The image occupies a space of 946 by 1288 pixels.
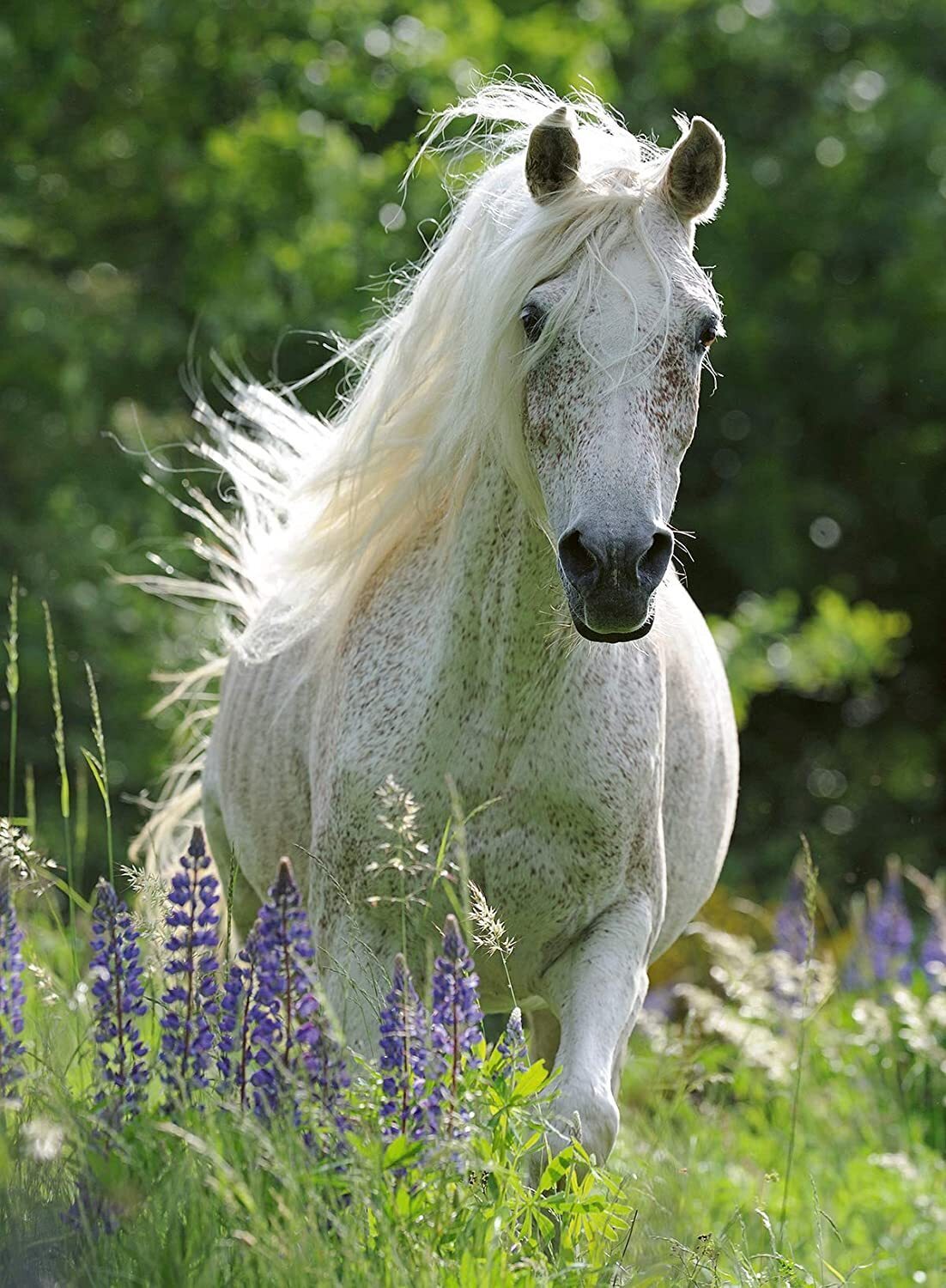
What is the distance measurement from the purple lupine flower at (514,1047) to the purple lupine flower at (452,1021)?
0.27ft

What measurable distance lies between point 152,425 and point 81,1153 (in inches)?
371

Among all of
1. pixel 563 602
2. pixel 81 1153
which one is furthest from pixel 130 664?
pixel 81 1153

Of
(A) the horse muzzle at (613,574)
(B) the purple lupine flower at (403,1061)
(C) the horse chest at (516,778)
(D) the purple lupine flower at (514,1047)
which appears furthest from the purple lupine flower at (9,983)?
(A) the horse muzzle at (613,574)

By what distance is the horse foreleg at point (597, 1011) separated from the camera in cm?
324

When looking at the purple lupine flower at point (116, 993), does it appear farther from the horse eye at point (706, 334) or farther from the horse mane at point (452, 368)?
the horse eye at point (706, 334)

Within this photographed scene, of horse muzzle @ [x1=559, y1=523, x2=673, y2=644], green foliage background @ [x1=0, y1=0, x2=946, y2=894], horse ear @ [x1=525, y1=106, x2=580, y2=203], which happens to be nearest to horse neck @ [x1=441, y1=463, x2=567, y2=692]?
horse muzzle @ [x1=559, y1=523, x2=673, y2=644]

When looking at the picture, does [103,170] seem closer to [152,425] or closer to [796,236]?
[152,425]

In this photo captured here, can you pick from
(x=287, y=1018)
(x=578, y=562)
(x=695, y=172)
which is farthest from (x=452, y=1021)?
(x=695, y=172)

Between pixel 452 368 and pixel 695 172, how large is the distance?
2.29 feet

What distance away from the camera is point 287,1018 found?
2.72m

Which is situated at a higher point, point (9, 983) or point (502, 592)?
point (502, 592)

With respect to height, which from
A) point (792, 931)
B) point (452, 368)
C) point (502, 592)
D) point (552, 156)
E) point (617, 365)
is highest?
point (552, 156)

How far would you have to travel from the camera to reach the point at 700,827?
4465mm

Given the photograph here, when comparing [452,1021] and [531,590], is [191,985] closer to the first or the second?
[452,1021]
